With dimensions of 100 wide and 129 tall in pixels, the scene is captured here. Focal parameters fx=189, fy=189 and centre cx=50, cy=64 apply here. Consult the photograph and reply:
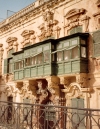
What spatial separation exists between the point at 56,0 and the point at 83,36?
12.4ft

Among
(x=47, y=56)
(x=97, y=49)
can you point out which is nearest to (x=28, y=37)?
(x=47, y=56)

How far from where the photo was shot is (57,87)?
11.4 metres

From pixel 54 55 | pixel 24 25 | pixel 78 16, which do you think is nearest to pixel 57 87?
pixel 54 55

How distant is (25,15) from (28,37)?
1.89 meters

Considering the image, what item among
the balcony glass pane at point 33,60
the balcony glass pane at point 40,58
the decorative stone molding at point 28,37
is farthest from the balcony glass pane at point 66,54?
the decorative stone molding at point 28,37

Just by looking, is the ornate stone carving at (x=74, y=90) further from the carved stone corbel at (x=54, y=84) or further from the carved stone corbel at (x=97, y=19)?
the carved stone corbel at (x=97, y=19)

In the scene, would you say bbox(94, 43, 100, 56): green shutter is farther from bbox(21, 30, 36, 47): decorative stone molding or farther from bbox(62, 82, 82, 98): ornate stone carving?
bbox(21, 30, 36, 47): decorative stone molding

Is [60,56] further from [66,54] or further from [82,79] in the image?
[82,79]

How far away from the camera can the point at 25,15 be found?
14812 millimetres

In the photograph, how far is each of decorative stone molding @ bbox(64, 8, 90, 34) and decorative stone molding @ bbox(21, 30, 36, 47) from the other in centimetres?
327

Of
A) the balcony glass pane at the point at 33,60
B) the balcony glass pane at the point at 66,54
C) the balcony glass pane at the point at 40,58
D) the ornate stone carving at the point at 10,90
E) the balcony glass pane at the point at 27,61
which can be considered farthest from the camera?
the ornate stone carving at the point at 10,90

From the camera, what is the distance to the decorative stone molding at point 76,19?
10.4m

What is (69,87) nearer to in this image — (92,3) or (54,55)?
(54,55)

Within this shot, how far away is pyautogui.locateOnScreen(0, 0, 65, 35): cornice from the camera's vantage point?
12.9m
